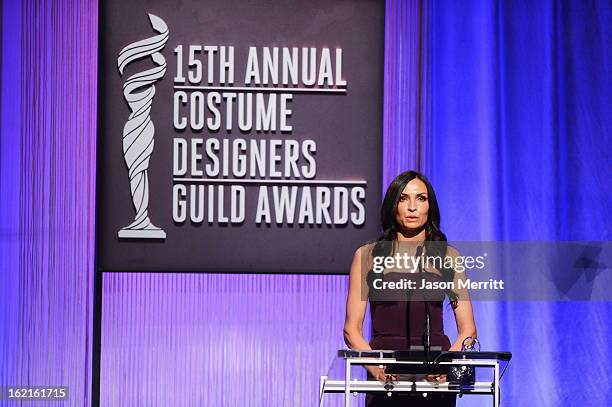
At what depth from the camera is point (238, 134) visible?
4.75m

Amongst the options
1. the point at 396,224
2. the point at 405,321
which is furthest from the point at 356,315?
the point at 396,224

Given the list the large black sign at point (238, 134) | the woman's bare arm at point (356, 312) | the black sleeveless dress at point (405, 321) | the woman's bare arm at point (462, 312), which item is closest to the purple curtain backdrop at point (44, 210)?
the large black sign at point (238, 134)

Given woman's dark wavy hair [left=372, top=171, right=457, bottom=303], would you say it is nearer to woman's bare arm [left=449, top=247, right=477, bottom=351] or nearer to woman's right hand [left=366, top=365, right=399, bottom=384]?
woman's bare arm [left=449, top=247, right=477, bottom=351]

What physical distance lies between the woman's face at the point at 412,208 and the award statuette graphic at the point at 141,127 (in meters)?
2.21

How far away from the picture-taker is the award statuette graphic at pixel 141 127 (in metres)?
4.68

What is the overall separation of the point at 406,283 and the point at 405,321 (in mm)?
149

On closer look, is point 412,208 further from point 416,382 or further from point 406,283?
point 416,382

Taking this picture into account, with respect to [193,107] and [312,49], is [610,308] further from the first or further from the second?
[193,107]

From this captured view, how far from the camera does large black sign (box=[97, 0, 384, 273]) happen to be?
185 inches

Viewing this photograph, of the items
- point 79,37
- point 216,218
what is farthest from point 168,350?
point 79,37

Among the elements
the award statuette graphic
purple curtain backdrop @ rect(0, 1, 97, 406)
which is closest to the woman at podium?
the award statuette graphic

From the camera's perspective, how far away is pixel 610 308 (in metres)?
4.75

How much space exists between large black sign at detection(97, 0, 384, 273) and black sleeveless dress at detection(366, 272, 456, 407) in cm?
212

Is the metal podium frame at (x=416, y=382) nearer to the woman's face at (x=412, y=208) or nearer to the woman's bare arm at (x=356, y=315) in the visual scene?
the woman's bare arm at (x=356, y=315)
